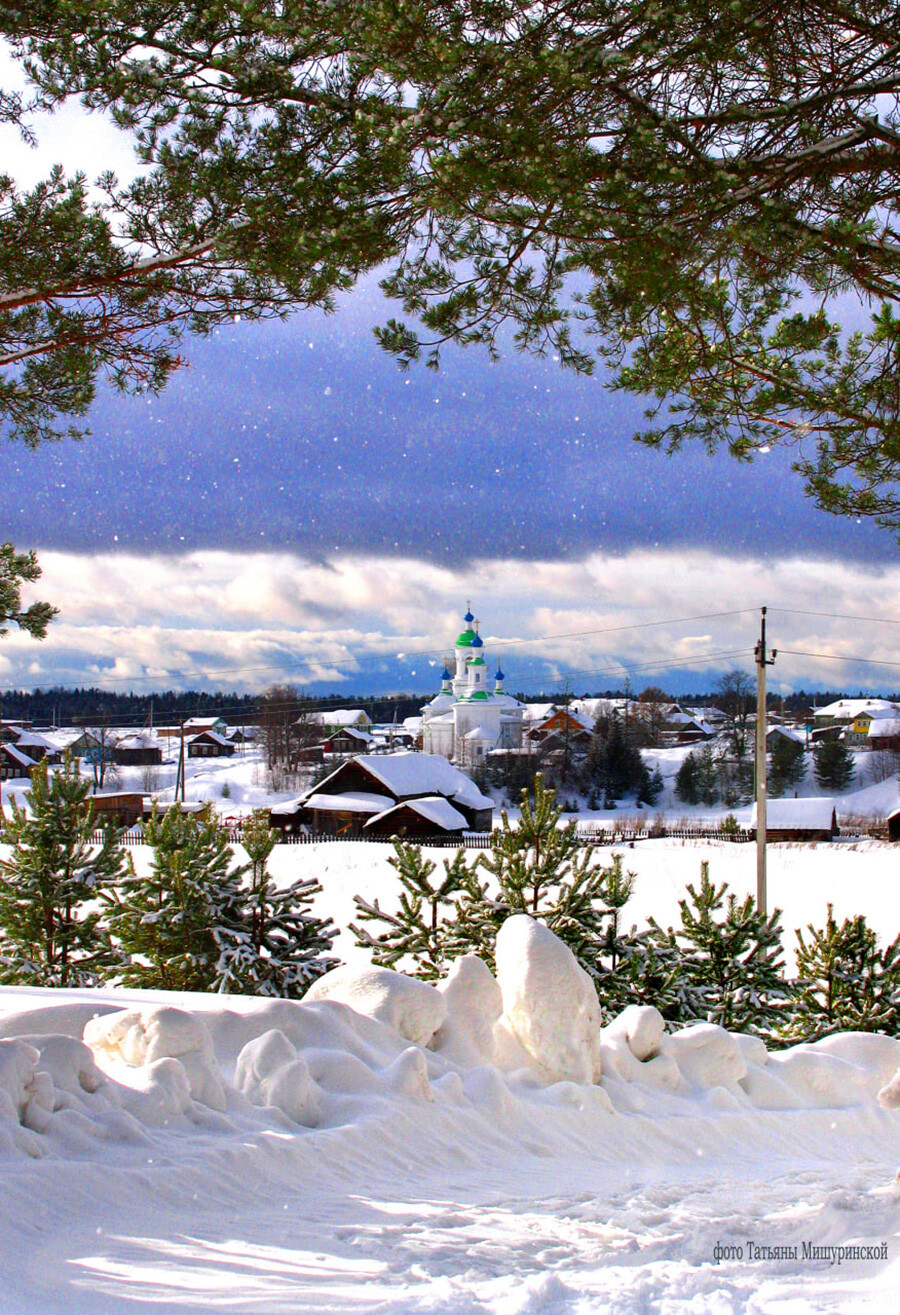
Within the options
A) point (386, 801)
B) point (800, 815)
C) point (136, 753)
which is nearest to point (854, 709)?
point (800, 815)

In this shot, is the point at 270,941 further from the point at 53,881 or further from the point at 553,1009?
the point at 553,1009

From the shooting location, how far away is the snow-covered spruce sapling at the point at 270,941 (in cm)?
945

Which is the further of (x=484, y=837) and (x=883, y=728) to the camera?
(x=883, y=728)

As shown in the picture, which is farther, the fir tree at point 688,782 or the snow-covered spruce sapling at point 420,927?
the fir tree at point 688,782

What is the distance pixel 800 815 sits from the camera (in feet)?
112

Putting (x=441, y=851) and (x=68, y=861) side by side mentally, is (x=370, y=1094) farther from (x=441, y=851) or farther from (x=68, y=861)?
(x=441, y=851)

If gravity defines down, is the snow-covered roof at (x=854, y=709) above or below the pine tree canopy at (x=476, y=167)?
below

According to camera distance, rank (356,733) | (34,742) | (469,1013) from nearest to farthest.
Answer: (469,1013) → (34,742) → (356,733)

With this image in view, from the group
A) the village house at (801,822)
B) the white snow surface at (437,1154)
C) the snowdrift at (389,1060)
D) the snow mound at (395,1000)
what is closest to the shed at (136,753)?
the village house at (801,822)

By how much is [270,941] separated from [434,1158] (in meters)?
5.87

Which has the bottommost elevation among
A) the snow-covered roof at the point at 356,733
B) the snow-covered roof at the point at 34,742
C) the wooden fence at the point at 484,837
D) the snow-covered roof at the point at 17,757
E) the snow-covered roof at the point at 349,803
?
the wooden fence at the point at 484,837

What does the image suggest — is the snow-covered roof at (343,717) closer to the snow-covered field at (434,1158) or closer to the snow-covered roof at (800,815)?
the snow-covered roof at (800,815)

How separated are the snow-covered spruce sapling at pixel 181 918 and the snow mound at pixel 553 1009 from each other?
4492mm

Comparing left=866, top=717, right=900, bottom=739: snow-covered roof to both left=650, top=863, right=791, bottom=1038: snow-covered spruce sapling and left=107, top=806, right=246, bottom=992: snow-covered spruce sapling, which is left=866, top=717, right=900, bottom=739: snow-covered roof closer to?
left=650, top=863, right=791, bottom=1038: snow-covered spruce sapling
